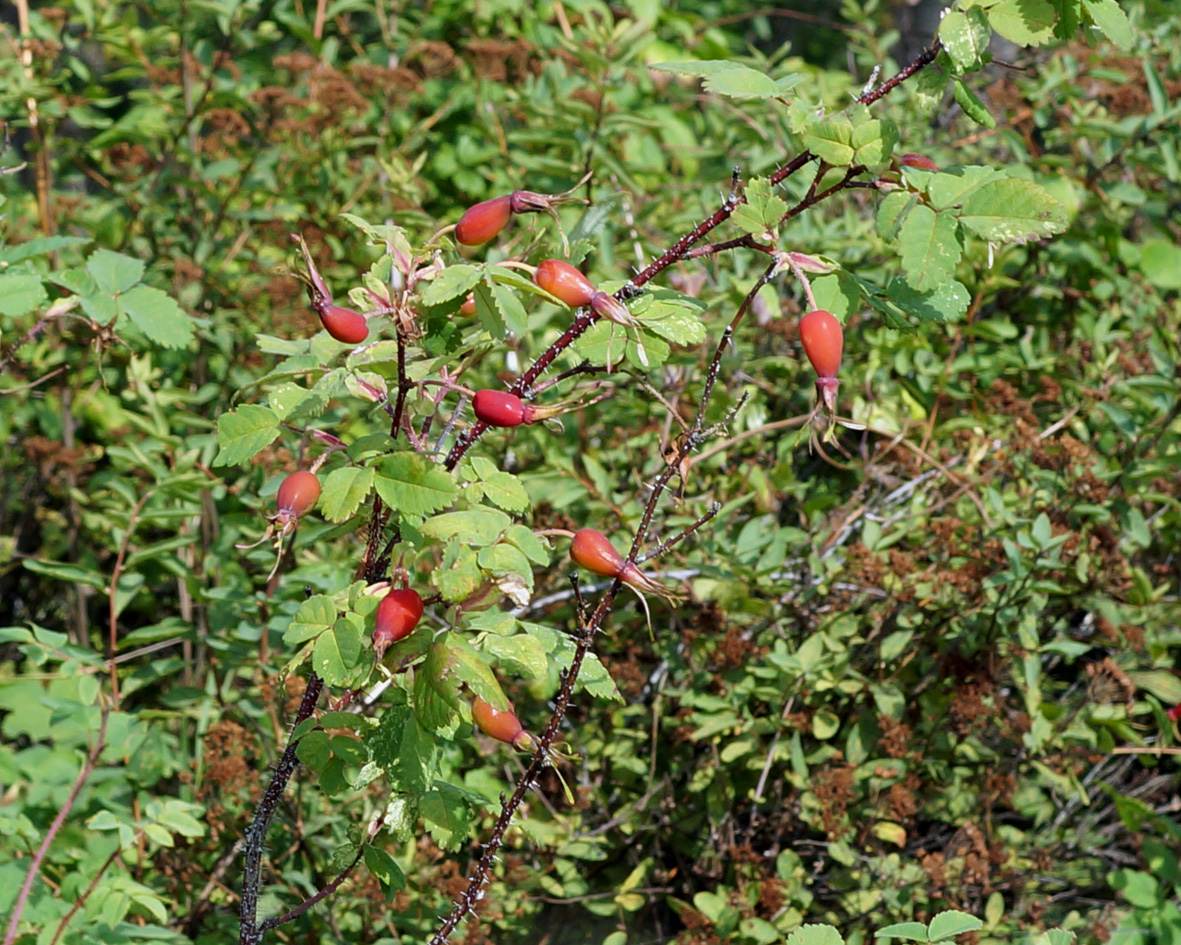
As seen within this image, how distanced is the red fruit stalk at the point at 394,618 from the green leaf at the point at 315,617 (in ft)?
0.17

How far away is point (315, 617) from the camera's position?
112 cm

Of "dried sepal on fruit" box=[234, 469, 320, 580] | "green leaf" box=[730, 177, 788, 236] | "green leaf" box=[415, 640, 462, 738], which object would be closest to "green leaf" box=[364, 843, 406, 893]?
"green leaf" box=[415, 640, 462, 738]

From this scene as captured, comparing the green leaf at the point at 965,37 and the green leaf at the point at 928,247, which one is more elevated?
the green leaf at the point at 965,37

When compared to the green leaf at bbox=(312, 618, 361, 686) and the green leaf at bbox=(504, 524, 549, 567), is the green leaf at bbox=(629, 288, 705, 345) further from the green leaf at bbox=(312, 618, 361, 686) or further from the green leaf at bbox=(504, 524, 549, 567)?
the green leaf at bbox=(312, 618, 361, 686)

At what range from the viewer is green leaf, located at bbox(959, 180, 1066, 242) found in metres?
1.09

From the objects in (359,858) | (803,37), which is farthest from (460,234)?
(803,37)

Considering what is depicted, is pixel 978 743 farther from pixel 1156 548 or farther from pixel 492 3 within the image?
pixel 492 3

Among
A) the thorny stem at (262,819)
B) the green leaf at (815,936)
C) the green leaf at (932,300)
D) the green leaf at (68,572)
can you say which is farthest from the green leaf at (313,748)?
the green leaf at (68,572)

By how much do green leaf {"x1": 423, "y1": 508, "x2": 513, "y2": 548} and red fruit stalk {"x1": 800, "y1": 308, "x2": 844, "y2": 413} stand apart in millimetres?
311

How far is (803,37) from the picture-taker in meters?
6.75

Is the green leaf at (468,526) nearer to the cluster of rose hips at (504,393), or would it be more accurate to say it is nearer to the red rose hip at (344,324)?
the cluster of rose hips at (504,393)

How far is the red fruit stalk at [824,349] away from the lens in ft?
3.62

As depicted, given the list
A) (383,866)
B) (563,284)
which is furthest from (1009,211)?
(383,866)

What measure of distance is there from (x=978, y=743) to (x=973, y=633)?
8.2 inches
